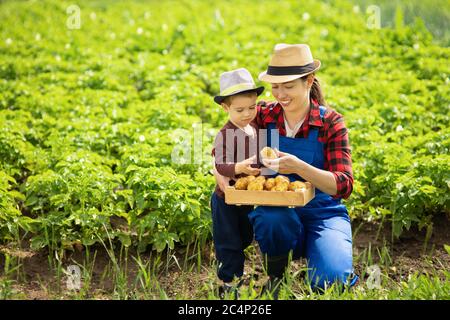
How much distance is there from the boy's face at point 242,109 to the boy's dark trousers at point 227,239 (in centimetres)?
40

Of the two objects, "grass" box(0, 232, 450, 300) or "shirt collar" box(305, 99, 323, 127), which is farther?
"shirt collar" box(305, 99, 323, 127)

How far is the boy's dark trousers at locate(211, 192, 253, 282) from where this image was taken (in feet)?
12.3

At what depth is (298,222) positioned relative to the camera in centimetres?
365

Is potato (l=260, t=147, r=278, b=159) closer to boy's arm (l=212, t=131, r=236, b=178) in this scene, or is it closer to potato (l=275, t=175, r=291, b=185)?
potato (l=275, t=175, r=291, b=185)

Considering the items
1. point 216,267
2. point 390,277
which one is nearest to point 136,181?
point 216,267

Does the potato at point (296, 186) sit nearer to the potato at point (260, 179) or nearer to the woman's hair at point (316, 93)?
the potato at point (260, 179)

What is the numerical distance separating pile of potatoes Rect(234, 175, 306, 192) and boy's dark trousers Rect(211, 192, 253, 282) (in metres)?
0.18

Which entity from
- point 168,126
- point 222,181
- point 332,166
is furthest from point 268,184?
point 168,126

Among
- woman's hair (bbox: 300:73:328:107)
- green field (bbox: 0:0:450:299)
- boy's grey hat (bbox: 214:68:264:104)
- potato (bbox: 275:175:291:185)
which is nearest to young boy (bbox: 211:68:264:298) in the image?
boy's grey hat (bbox: 214:68:264:104)

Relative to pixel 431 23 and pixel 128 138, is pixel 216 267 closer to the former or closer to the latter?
pixel 128 138

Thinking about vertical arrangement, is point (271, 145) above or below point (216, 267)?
above

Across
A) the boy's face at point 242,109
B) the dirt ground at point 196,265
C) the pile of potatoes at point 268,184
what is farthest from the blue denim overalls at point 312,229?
the dirt ground at point 196,265
